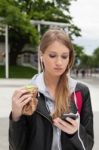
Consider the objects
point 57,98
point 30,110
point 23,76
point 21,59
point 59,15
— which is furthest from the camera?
point 21,59

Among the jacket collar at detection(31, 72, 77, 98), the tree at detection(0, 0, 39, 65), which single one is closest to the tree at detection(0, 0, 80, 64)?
the tree at detection(0, 0, 39, 65)

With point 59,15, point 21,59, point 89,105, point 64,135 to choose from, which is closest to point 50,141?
point 64,135

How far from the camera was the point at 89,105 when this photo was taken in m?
2.60

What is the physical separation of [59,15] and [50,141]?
189 feet

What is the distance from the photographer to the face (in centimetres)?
250

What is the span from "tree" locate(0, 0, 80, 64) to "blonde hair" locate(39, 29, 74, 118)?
4425cm

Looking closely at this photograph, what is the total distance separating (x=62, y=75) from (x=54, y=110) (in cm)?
21

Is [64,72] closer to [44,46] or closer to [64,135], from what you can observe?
[44,46]

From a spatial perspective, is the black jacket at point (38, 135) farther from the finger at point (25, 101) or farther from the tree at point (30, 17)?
the tree at point (30, 17)

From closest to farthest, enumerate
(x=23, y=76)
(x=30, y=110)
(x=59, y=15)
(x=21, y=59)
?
(x=30, y=110) < (x=23, y=76) < (x=59, y=15) < (x=21, y=59)

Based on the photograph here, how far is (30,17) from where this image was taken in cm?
5491

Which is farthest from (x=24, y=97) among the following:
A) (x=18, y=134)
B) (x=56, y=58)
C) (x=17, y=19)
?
(x=17, y=19)

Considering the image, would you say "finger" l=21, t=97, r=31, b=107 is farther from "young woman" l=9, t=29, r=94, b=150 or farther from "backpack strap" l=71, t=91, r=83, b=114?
"backpack strap" l=71, t=91, r=83, b=114

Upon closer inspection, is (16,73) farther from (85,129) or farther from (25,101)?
(25,101)
